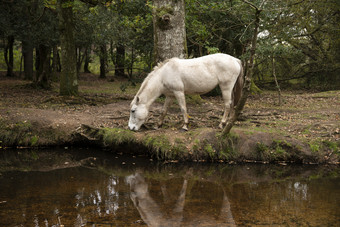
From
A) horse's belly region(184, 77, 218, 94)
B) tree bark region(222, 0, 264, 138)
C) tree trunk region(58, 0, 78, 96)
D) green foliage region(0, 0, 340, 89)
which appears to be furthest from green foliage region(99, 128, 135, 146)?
tree trunk region(58, 0, 78, 96)

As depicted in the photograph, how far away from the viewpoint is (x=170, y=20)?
10.5m

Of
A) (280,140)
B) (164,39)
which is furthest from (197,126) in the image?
(164,39)

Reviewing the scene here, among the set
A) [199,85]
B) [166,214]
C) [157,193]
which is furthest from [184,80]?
[166,214]

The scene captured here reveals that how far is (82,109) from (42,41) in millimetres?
7966

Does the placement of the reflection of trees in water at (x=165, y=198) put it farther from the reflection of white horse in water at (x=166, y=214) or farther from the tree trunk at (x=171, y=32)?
the tree trunk at (x=171, y=32)

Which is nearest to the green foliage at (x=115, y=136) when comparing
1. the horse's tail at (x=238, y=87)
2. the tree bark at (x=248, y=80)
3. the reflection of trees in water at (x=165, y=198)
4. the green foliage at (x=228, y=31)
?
→ the reflection of trees in water at (x=165, y=198)

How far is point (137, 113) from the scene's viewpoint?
8.41 m

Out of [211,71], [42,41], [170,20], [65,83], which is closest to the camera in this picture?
[211,71]

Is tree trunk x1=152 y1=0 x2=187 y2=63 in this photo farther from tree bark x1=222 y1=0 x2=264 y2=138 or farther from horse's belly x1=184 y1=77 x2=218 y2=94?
tree bark x1=222 y1=0 x2=264 y2=138

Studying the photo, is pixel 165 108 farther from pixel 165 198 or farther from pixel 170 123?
pixel 165 198

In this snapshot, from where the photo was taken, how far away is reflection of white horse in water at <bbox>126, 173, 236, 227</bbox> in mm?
4387

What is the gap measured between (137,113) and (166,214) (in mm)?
4090

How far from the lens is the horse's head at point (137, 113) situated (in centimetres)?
841

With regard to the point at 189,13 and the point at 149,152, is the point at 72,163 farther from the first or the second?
the point at 189,13
